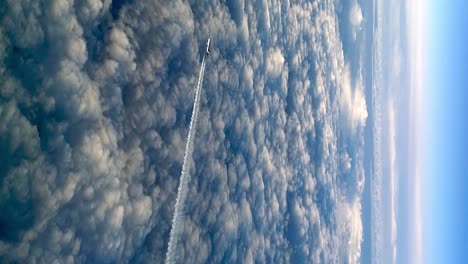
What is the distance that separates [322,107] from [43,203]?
8724 mm

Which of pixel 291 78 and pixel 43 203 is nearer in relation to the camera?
pixel 43 203

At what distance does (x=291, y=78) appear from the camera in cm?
887

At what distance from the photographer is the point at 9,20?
2.42 meters

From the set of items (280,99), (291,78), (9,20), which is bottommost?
(9,20)

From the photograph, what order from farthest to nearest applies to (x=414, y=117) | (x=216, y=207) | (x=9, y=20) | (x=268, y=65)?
(x=414, y=117), (x=268, y=65), (x=216, y=207), (x=9, y=20)

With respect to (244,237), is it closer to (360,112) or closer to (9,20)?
(9,20)

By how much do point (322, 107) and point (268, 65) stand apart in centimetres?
375

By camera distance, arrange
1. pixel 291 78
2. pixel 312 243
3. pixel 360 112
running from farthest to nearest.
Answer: pixel 360 112 < pixel 312 243 < pixel 291 78

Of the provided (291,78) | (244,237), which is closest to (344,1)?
(291,78)

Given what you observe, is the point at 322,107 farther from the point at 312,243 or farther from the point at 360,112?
the point at 360,112

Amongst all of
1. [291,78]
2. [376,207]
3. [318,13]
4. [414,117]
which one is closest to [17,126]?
[291,78]

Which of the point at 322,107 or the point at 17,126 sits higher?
the point at 322,107

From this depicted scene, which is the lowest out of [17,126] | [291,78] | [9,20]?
[17,126]

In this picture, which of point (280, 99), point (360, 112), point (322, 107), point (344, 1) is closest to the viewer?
point (280, 99)
